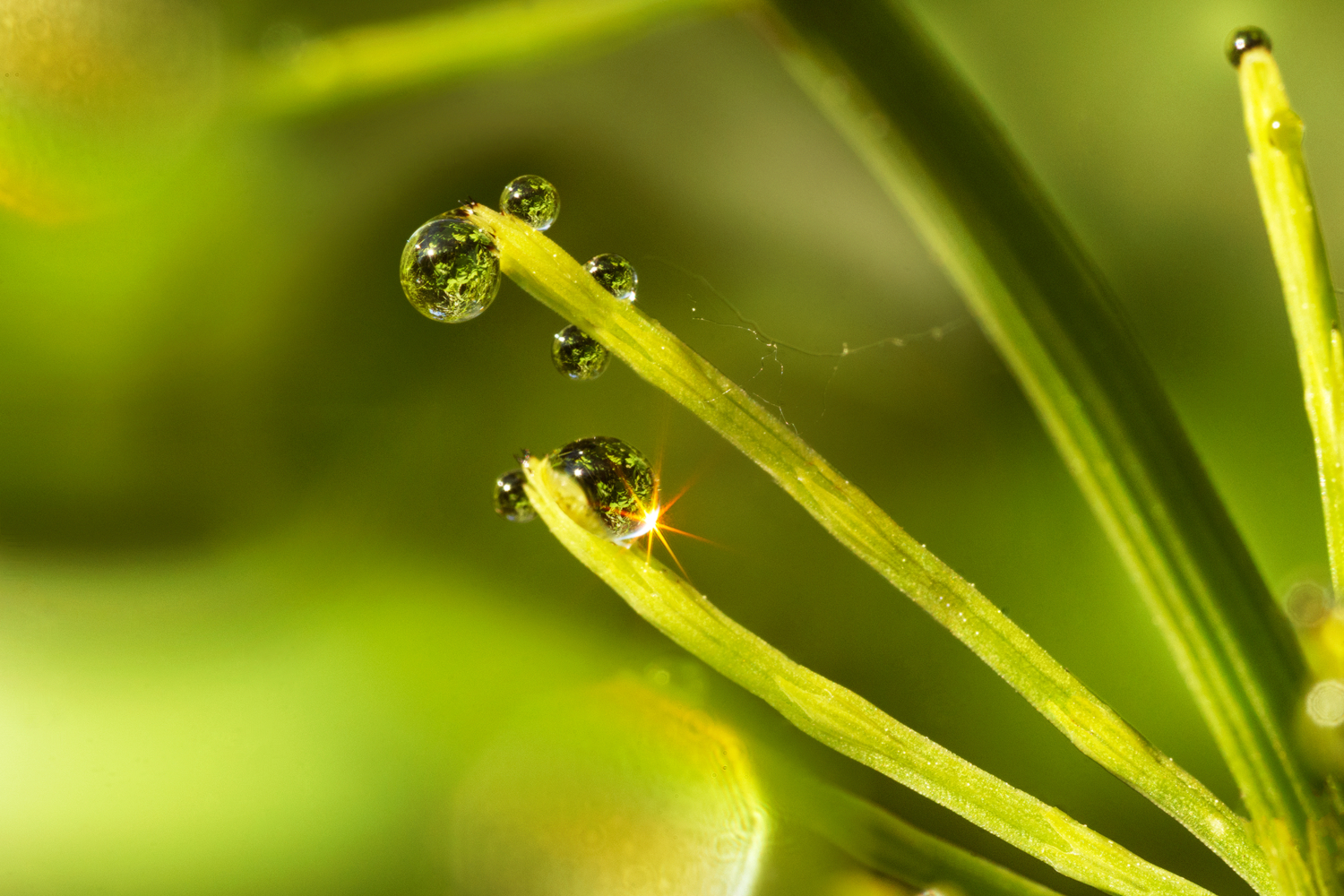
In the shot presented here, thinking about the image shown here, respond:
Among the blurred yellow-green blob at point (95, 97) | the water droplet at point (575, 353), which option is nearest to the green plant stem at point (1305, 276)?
the water droplet at point (575, 353)

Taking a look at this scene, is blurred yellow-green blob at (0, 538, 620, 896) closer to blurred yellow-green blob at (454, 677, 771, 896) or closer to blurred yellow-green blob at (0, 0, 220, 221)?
blurred yellow-green blob at (454, 677, 771, 896)

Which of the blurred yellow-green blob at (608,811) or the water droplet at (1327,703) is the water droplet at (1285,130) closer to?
the water droplet at (1327,703)

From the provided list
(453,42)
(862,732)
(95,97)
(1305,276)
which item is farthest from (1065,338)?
(95,97)

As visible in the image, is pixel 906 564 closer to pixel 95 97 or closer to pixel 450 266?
pixel 450 266

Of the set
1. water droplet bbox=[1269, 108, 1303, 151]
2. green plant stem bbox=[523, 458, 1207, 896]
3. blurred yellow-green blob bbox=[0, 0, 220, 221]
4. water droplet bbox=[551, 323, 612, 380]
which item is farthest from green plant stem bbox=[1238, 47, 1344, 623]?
blurred yellow-green blob bbox=[0, 0, 220, 221]

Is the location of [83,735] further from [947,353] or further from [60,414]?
[947,353]

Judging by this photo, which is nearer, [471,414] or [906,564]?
[906,564]

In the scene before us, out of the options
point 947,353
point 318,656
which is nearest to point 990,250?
point 947,353
